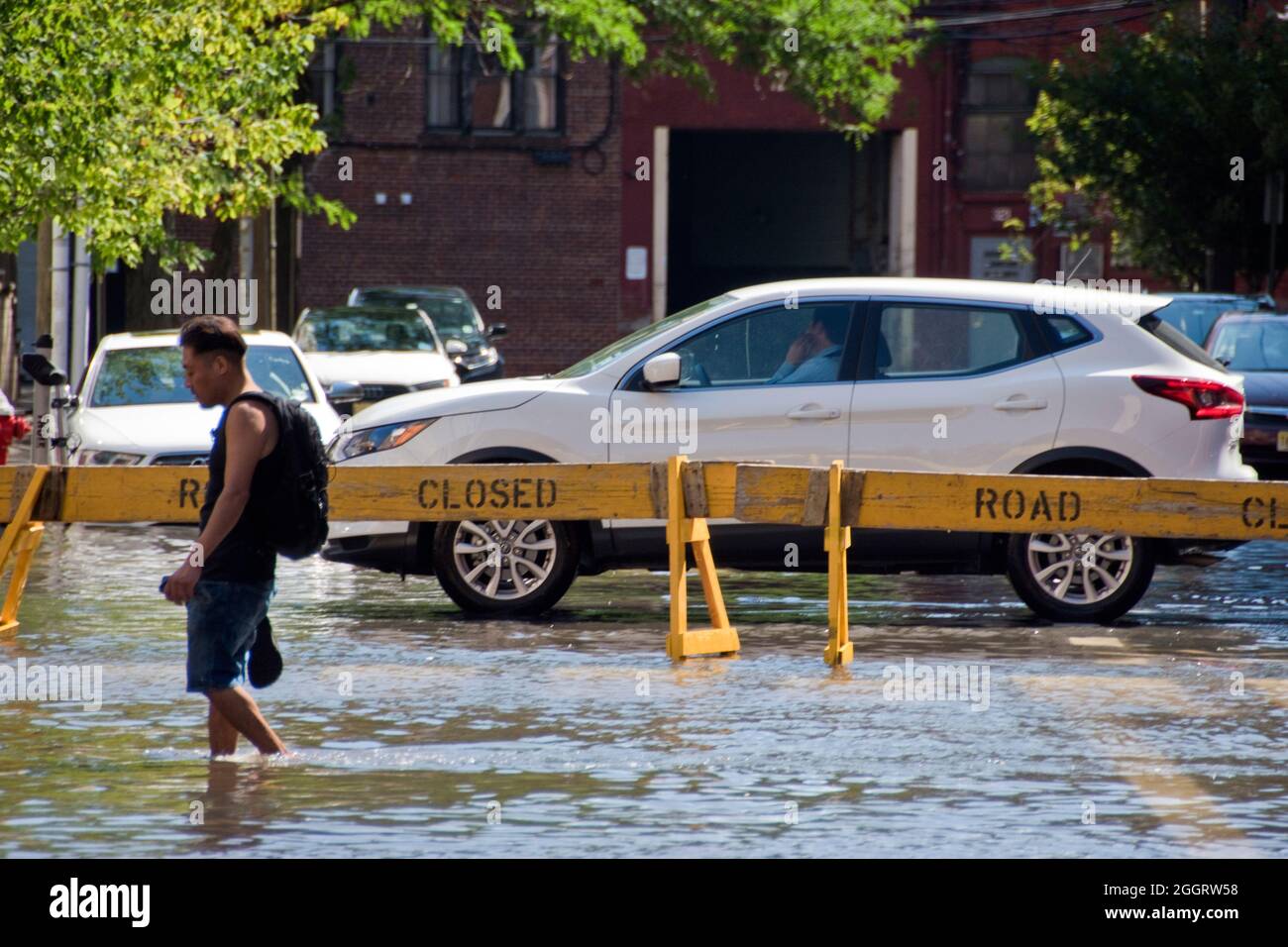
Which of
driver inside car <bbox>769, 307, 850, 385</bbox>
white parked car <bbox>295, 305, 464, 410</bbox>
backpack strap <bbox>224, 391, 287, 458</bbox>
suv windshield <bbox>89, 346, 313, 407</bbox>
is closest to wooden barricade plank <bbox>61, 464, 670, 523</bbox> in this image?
driver inside car <bbox>769, 307, 850, 385</bbox>

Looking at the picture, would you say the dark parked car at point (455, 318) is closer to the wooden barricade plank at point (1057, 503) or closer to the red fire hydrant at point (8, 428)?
the red fire hydrant at point (8, 428)

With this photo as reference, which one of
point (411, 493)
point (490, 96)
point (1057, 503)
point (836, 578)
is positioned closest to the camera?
point (836, 578)

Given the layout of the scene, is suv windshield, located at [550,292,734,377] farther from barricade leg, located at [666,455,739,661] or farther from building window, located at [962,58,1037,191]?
building window, located at [962,58,1037,191]

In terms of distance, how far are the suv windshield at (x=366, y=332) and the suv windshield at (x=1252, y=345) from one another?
853 centimetres

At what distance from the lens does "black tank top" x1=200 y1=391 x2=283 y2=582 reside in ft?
25.7

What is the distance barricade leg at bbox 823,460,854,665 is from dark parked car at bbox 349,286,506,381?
56.9 ft

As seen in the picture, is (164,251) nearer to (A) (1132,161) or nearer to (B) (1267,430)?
(B) (1267,430)

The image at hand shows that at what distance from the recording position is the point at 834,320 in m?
12.4

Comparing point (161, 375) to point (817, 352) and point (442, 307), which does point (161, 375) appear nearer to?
point (817, 352)

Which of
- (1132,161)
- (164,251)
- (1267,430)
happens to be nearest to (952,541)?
(1267,430)

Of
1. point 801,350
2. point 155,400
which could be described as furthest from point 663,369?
point 155,400

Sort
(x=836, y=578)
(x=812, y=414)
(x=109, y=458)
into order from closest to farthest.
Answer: (x=836, y=578) → (x=812, y=414) → (x=109, y=458)

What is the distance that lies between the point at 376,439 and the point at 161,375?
5.45m

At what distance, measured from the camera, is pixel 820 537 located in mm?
12211
